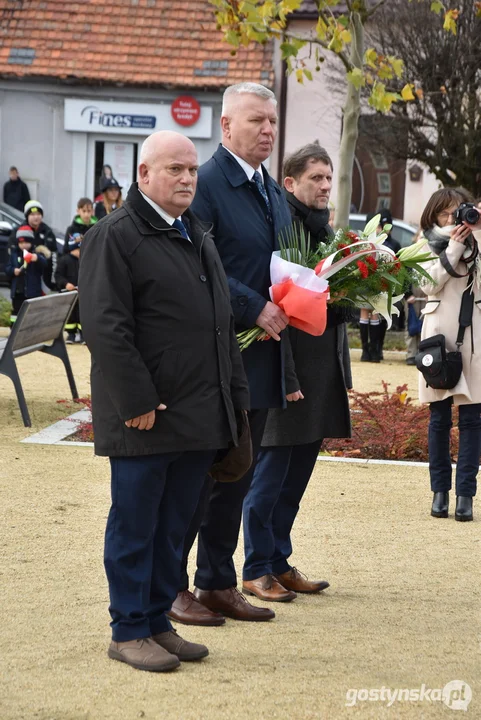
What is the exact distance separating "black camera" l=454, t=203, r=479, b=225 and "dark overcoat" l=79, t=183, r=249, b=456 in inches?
109

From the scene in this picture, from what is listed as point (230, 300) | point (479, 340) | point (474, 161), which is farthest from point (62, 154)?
point (230, 300)

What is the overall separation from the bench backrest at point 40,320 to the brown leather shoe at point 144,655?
5.63 meters

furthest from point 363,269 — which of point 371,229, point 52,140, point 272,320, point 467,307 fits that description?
point 52,140

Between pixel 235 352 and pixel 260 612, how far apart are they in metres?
1.17

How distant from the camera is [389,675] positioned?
4.57 meters

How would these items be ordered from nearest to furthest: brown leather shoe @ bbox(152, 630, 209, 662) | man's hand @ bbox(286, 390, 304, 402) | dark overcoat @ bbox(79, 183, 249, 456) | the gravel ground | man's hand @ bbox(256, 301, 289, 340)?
the gravel ground < dark overcoat @ bbox(79, 183, 249, 456) < brown leather shoe @ bbox(152, 630, 209, 662) < man's hand @ bbox(256, 301, 289, 340) < man's hand @ bbox(286, 390, 304, 402)

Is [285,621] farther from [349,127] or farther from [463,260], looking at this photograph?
[349,127]

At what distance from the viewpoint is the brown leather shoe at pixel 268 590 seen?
220 inches

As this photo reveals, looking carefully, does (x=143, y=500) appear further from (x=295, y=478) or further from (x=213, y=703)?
(x=295, y=478)

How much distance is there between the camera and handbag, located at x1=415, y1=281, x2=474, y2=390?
7242 mm

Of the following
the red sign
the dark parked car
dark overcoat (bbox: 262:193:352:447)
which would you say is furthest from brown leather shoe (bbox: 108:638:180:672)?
the red sign

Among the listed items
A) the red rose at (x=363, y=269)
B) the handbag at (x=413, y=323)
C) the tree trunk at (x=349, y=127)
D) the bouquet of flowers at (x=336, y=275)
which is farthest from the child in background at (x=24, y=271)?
the red rose at (x=363, y=269)

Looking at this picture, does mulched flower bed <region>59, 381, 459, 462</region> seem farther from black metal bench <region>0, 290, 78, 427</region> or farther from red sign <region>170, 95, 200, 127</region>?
red sign <region>170, 95, 200, 127</region>

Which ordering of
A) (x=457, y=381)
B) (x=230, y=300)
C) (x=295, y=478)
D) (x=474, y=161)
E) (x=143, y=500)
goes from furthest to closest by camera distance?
Answer: (x=474, y=161) → (x=457, y=381) → (x=295, y=478) → (x=230, y=300) → (x=143, y=500)
